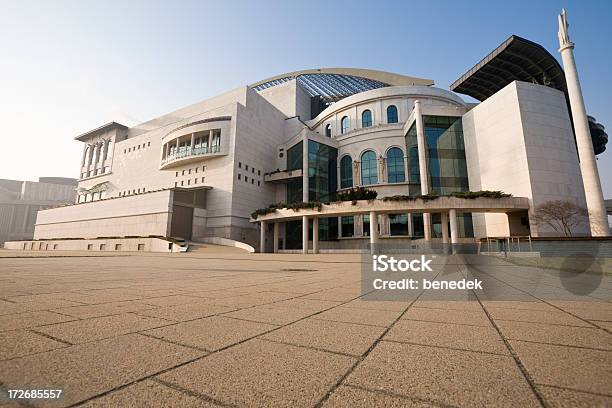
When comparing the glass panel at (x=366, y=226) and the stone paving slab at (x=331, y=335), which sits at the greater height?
the glass panel at (x=366, y=226)

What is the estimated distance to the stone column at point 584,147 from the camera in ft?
75.0

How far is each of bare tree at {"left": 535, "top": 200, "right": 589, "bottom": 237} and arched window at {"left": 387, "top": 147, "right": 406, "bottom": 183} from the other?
55.4ft

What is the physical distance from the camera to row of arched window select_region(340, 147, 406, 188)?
3947cm

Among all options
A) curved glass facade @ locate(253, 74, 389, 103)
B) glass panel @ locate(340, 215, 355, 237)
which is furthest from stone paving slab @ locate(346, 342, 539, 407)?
curved glass facade @ locate(253, 74, 389, 103)

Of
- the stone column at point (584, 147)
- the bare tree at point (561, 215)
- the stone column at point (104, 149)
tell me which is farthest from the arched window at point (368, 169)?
the stone column at point (104, 149)

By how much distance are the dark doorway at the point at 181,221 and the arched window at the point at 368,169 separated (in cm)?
2563

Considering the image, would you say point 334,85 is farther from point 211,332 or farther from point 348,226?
point 211,332

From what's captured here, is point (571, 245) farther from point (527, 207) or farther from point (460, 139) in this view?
point (460, 139)

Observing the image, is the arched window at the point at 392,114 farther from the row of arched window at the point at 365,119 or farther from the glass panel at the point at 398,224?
the glass panel at the point at 398,224

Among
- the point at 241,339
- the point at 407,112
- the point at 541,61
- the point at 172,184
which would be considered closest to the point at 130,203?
the point at 172,184

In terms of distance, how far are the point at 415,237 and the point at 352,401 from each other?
36.4 m

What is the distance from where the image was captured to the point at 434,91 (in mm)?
41750

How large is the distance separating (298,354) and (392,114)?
45608 mm

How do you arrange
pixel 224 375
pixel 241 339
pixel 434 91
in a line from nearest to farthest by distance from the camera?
pixel 224 375 < pixel 241 339 < pixel 434 91
